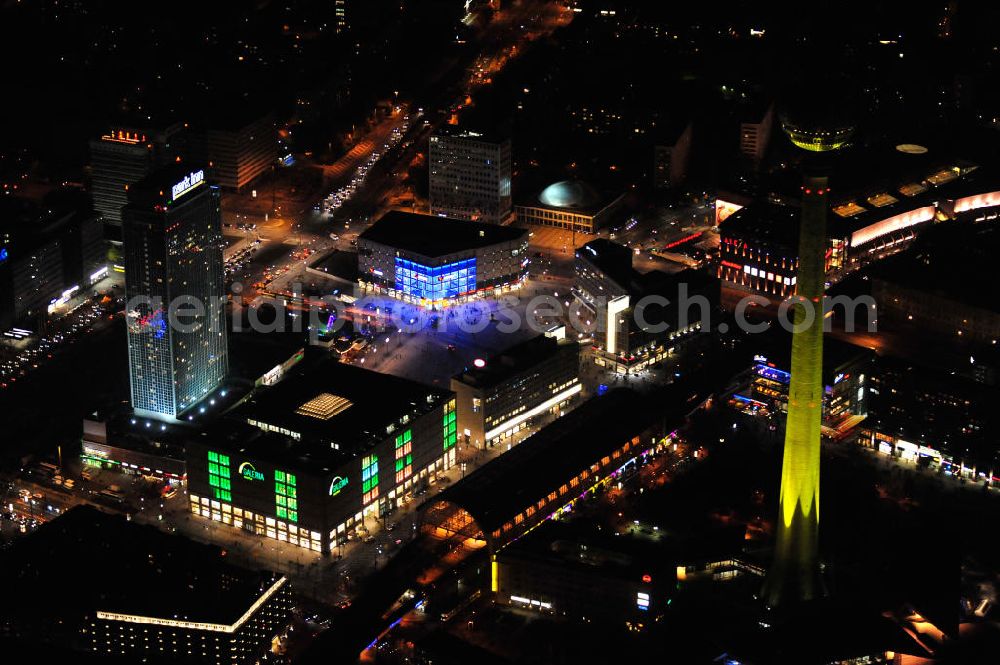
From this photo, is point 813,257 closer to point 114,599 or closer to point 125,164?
point 114,599

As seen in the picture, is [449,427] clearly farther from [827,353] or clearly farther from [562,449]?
[827,353]

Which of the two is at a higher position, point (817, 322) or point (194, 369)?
point (817, 322)

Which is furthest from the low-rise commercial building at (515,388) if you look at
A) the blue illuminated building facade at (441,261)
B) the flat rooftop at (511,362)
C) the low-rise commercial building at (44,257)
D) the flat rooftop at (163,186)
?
the low-rise commercial building at (44,257)

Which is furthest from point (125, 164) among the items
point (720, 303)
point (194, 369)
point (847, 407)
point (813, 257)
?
point (813, 257)

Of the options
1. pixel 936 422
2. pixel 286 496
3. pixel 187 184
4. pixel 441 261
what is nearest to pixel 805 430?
pixel 936 422

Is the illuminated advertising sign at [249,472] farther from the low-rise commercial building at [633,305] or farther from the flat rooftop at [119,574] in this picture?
the low-rise commercial building at [633,305]

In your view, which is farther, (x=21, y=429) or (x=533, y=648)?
(x=21, y=429)
